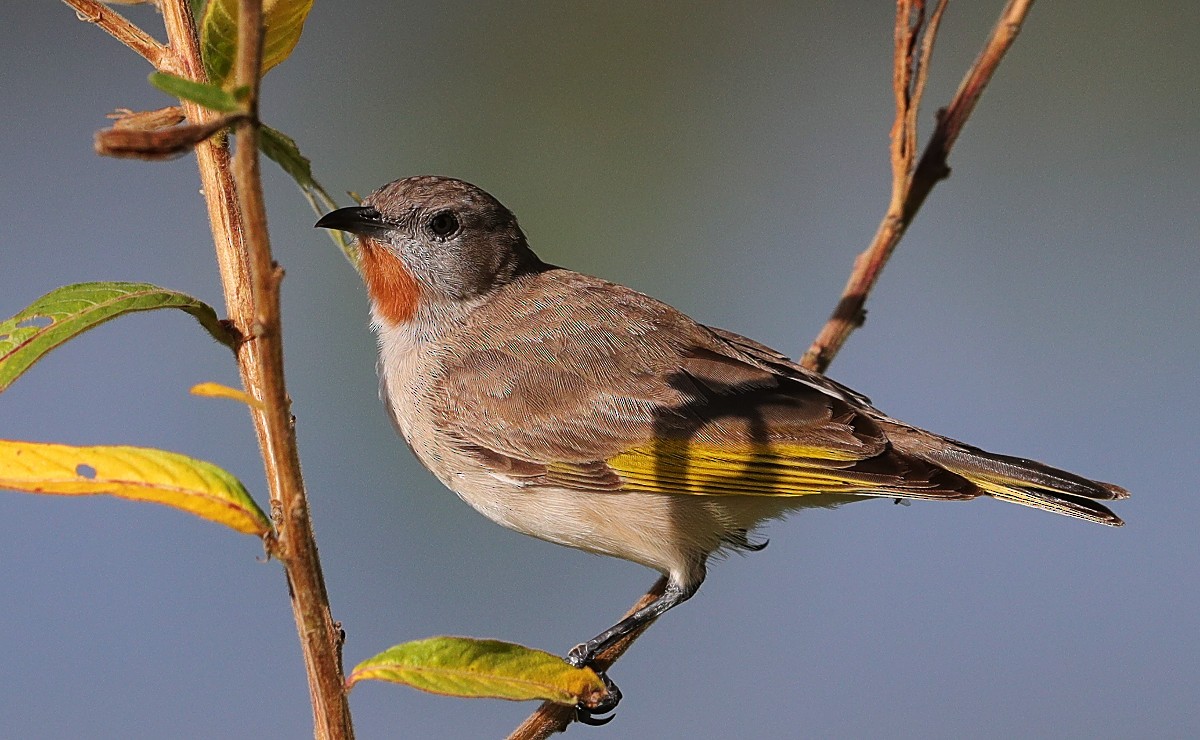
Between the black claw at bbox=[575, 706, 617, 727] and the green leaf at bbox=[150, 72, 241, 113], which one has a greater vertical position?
the green leaf at bbox=[150, 72, 241, 113]

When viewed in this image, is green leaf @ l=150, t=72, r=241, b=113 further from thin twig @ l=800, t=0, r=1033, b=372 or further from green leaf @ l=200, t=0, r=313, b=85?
thin twig @ l=800, t=0, r=1033, b=372

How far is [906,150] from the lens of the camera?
2525mm

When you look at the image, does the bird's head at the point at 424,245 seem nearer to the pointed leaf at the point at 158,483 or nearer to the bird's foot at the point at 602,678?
the bird's foot at the point at 602,678

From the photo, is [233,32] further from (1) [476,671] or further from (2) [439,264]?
(2) [439,264]

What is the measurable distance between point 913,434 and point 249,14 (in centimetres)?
243

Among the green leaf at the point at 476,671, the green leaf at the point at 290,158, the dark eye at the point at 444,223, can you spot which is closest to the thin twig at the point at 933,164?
the dark eye at the point at 444,223

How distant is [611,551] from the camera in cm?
295

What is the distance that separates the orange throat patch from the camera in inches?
135

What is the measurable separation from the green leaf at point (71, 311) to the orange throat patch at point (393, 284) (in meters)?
1.92

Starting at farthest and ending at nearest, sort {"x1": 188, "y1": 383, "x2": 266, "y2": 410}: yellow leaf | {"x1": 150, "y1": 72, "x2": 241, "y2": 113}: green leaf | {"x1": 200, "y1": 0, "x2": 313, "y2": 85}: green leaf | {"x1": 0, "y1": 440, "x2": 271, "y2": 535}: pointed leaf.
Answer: {"x1": 200, "y1": 0, "x2": 313, "y2": 85}: green leaf → {"x1": 0, "y1": 440, "x2": 271, "y2": 535}: pointed leaf → {"x1": 188, "y1": 383, "x2": 266, "y2": 410}: yellow leaf → {"x1": 150, "y1": 72, "x2": 241, "y2": 113}: green leaf

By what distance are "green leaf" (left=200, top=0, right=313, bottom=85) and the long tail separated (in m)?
1.89

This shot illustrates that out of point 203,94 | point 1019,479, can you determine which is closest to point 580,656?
point 1019,479

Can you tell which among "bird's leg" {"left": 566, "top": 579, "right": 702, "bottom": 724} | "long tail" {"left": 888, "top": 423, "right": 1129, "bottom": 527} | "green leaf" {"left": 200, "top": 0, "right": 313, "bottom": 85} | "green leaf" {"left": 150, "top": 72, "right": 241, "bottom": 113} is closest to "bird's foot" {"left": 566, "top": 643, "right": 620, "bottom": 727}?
"bird's leg" {"left": 566, "top": 579, "right": 702, "bottom": 724}

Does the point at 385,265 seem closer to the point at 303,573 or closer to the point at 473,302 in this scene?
the point at 473,302
